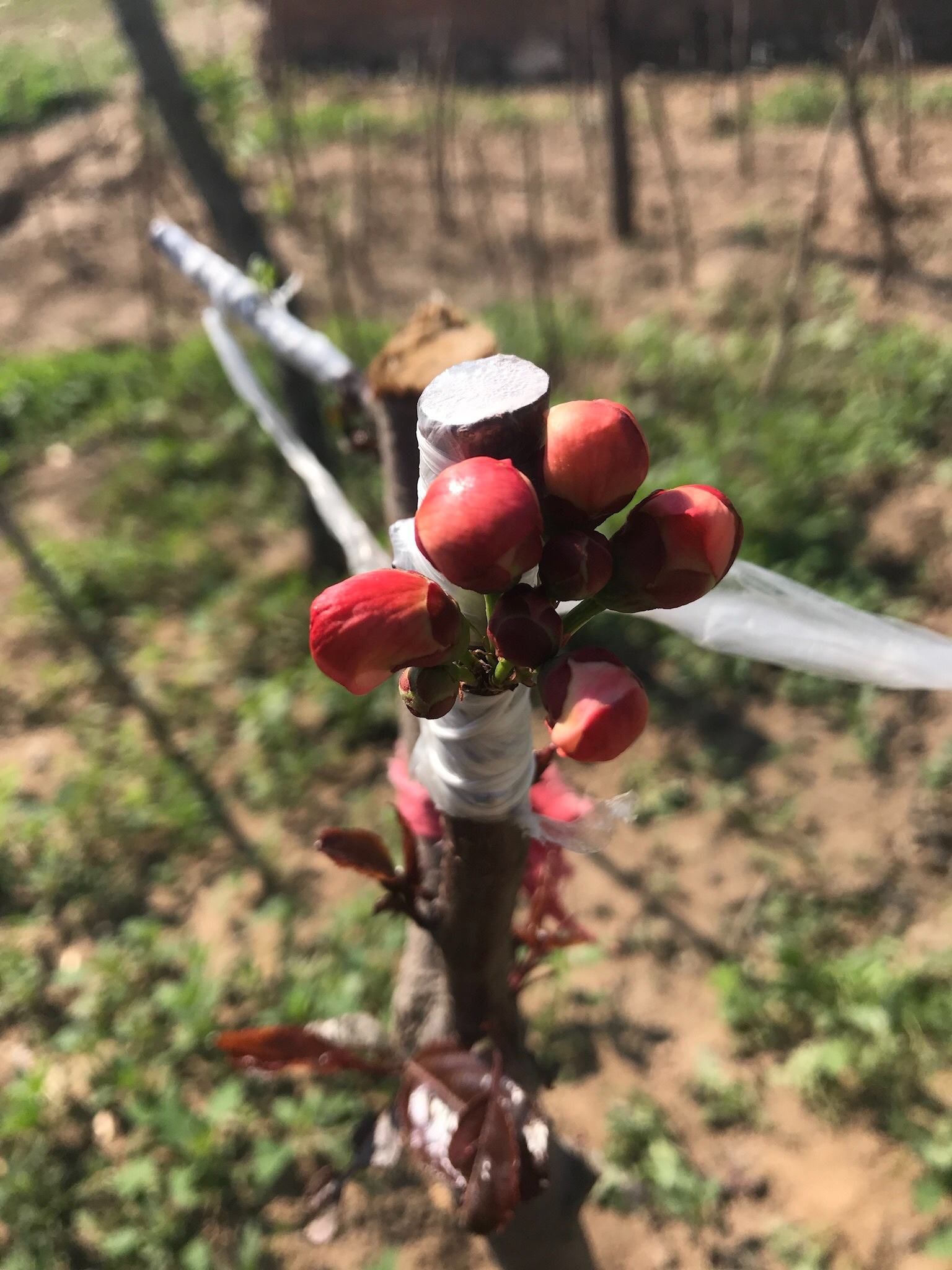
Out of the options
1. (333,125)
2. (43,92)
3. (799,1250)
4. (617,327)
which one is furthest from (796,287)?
(43,92)

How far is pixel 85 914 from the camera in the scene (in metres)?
2.77

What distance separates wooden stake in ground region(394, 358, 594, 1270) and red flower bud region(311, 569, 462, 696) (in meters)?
0.13

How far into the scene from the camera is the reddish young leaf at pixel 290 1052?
1085 mm

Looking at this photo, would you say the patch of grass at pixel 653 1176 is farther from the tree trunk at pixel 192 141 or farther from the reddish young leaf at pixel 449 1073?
the tree trunk at pixel 192 141

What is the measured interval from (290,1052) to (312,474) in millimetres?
1071

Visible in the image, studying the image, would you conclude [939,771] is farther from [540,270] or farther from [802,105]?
[802,105]

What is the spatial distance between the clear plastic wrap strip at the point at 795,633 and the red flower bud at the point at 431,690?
51cm

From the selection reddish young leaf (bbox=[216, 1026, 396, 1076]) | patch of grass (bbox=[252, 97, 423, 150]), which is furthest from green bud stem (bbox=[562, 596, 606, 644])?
patch of grass (bbox=[252, 97, 423, 150])

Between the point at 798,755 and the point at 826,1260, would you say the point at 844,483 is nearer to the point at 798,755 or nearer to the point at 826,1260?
the point at 798,755

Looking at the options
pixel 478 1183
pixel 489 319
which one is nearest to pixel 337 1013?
pixel 478 1183

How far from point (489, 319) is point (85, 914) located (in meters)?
3.69

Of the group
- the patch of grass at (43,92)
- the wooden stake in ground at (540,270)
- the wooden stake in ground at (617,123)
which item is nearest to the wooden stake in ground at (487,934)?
the wooden stake in ground at (540,270)

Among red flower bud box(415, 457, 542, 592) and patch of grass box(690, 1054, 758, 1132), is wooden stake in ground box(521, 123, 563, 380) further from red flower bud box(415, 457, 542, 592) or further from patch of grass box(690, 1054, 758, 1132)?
red flower bud box(415, 457, 542, 592)

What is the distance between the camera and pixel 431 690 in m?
0.66
